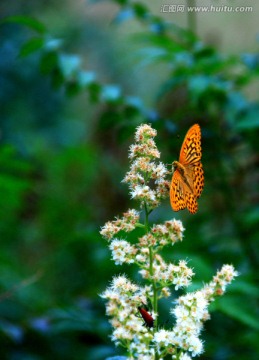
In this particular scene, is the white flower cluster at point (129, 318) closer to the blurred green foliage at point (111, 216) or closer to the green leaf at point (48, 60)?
the blurred green foliage at point (111, 216)

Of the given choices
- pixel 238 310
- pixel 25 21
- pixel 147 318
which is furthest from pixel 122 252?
pixel 25 21

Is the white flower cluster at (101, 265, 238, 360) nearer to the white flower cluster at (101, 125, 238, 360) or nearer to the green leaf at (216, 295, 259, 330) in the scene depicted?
the white flower cluster at (101, 125, 238, 360)

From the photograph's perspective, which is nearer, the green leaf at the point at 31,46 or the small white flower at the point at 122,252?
the small white flower at the point at 122,252

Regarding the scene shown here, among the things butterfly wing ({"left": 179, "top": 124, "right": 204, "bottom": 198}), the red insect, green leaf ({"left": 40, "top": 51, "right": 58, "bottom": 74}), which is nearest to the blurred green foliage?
green leaf ({"left": 40, "top": 51, "right": 58, "bottom": 74})

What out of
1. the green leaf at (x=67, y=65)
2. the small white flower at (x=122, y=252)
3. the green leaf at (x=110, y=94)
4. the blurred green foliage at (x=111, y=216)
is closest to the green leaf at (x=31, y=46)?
the blurred green foliage at (x=111, y=216)

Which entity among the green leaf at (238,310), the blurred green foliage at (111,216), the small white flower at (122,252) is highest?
the blurred green foliage at (111,216)

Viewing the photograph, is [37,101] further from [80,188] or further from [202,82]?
[202,82]
